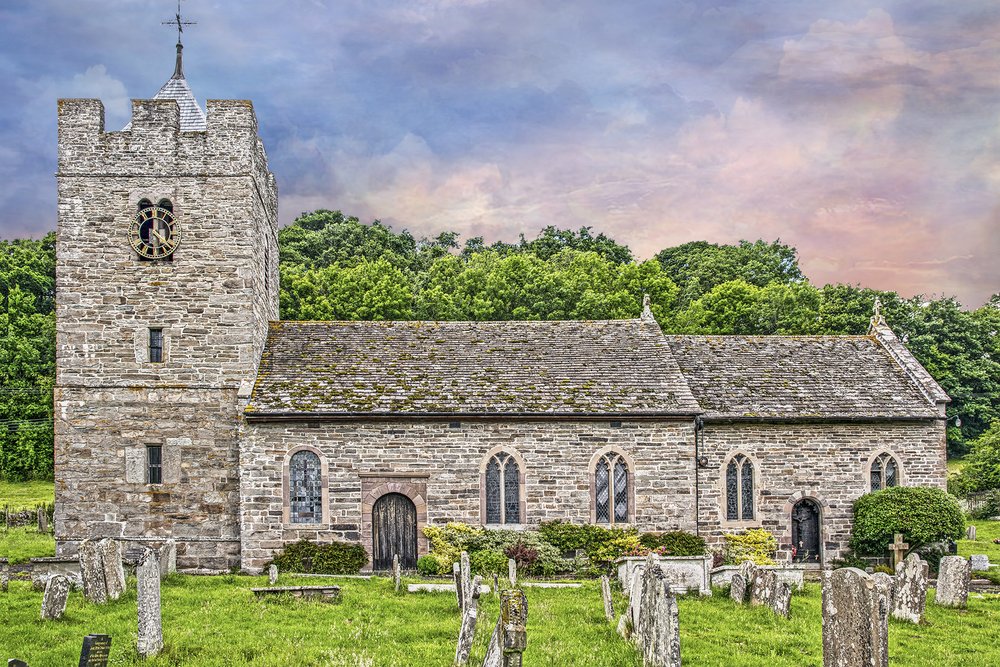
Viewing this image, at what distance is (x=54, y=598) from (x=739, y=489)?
1896 cm

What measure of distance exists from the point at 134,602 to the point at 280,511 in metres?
6.92

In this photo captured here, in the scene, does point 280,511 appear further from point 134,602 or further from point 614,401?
point 614,401

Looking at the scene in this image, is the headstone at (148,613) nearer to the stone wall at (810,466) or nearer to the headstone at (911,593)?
the headstone at (911,593)

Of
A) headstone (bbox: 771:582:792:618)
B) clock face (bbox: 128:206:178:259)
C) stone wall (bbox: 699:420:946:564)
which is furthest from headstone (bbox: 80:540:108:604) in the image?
stone wall (bbox: 699:420:946:564)

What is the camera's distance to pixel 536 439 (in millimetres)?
24969

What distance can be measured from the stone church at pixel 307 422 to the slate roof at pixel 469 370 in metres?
0.09

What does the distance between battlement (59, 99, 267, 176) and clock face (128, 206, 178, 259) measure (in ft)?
4.21

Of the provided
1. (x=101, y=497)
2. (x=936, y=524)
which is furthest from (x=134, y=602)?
(x=936, y=524)

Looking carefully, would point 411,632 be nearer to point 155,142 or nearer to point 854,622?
point 854,622

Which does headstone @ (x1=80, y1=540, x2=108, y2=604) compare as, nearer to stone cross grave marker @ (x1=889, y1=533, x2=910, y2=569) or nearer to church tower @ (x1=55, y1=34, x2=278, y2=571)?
church tower @ (x1=55, y1=34, x2=278, y2=571)

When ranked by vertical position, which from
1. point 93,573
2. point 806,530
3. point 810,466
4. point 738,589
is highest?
point 810,466

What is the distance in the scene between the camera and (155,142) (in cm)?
2558

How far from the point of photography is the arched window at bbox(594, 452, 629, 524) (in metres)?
24.9

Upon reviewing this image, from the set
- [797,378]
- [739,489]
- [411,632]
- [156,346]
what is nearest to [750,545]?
[739,489]
